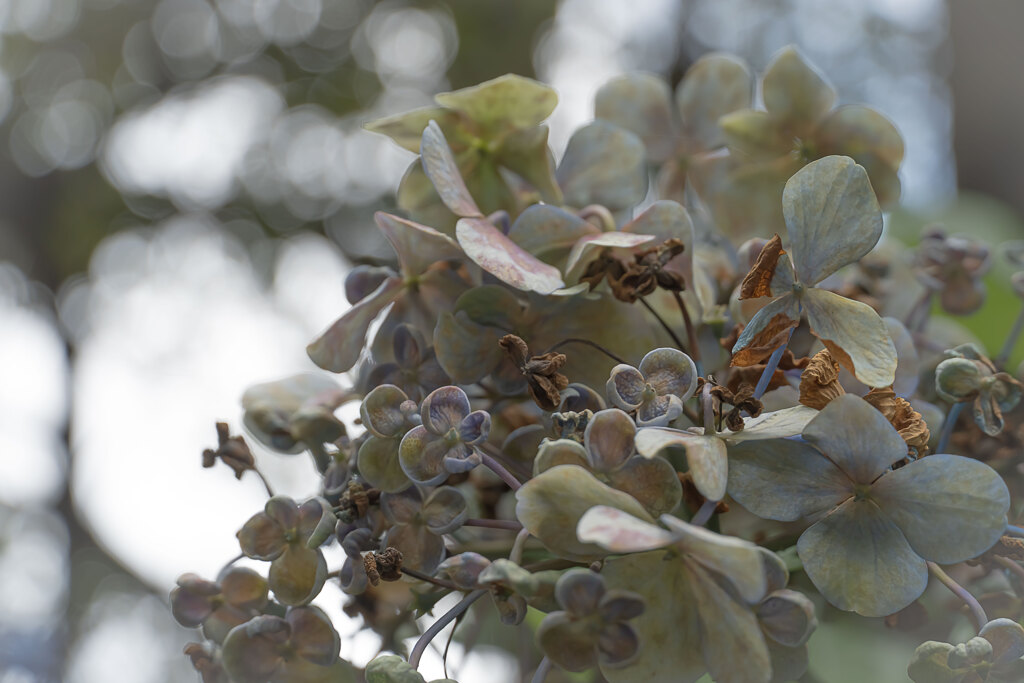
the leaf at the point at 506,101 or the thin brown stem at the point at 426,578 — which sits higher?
the leaf at the point at 506,101

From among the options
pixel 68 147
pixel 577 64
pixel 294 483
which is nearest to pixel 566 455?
pixel 294 483

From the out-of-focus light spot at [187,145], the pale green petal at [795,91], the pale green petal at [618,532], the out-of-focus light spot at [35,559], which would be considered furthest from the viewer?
the out-of-focus light spot at [187,145]

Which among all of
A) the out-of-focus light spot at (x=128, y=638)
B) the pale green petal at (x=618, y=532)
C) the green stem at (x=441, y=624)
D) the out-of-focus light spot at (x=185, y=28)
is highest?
the pale green petal at (x=618, y=532)

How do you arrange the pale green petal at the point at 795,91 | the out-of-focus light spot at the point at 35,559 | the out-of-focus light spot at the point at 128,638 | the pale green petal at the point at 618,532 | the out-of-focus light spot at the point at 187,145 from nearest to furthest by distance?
the pale green petal at the point at 618,532 → the pale green petal at the point at 795,91 → the out-of-focus light spot at the point at 128,638 → the out-of-focus light spot at the point at 35,559 → the out-of-focus light spot at the point at 187,145

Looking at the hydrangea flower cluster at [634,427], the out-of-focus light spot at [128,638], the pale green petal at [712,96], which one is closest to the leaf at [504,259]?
the hydrangea flower cluster at [634,427]

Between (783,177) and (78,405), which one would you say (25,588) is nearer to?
(78,405)

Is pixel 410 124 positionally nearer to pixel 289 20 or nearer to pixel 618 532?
pixel 618 532

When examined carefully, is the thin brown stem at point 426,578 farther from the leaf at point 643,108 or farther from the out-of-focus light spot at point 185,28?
the out-of-focus light spot at point 185,28

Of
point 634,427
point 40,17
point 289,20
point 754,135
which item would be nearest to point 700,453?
point 634,427

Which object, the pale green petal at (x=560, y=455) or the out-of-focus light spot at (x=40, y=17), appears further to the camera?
the out-of-focus light spot at (x=40, y=17)
